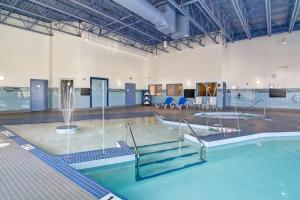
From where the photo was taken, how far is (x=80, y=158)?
309 centimetres

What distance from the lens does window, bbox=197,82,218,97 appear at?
11273 mm

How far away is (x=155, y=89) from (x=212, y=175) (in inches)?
452

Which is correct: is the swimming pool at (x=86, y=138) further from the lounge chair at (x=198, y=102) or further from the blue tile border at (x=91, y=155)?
the lounge chair at (x=198, y=102)

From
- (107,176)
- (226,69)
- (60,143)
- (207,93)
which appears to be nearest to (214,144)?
(107,176)

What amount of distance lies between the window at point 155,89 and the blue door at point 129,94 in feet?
5.14

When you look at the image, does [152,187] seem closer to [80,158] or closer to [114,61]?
[80,158]

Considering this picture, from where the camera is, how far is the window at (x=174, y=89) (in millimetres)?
12992

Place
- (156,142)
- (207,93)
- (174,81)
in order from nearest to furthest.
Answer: (156,142) < (207,93) < (174,81)

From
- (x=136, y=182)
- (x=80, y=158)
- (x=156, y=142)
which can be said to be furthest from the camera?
(x=156, y=142)

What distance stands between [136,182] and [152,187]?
29cm

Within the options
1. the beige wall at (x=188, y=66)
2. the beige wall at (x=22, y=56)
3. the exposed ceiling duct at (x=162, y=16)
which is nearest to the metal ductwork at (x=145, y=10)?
the exposed ceiling duct at (x=162, y=16)

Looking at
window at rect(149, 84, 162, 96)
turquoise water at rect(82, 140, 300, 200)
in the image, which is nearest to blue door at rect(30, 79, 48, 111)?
window at rect(149, 84, 162, 96)

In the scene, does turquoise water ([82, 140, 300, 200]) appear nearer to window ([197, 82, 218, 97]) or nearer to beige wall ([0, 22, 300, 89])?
window ([197, 82, 218, 97])

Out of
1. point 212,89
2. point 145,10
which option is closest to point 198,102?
point 212,89
